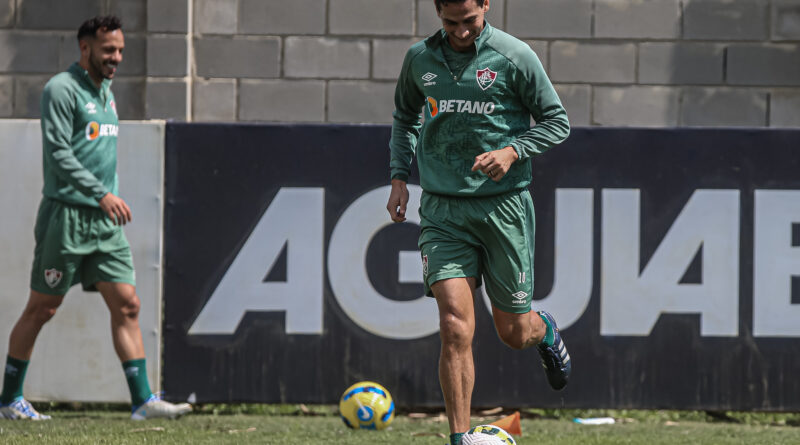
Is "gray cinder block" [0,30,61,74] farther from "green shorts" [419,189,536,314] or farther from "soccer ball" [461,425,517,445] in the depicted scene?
"soccer ball" [461,425,517,445]

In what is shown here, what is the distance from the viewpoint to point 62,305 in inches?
266

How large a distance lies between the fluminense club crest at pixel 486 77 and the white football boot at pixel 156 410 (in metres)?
2.78

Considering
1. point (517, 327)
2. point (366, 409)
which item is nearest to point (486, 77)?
point (517, 327)

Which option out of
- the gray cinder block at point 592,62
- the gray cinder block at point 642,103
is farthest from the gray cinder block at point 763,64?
the gray cinder block at point 592,62

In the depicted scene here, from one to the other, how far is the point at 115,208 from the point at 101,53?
93cm

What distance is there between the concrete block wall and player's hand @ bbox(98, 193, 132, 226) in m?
2.51

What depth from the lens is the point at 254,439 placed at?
561cm

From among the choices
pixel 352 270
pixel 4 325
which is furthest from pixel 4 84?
pixel 352 270

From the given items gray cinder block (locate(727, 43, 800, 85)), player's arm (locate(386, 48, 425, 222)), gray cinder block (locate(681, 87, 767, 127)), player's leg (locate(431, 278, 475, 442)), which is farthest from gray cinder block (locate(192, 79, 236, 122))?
player's leg (locate(431, 278, 475, 442))

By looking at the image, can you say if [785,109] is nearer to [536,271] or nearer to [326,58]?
[536,271]

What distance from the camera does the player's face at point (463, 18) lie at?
439cm

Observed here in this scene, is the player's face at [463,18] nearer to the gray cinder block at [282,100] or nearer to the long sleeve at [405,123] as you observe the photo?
the long sleeve at [405,123]

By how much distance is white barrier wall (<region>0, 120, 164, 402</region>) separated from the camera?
22.0 ft

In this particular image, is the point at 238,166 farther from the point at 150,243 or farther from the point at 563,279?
the point at 563,279
